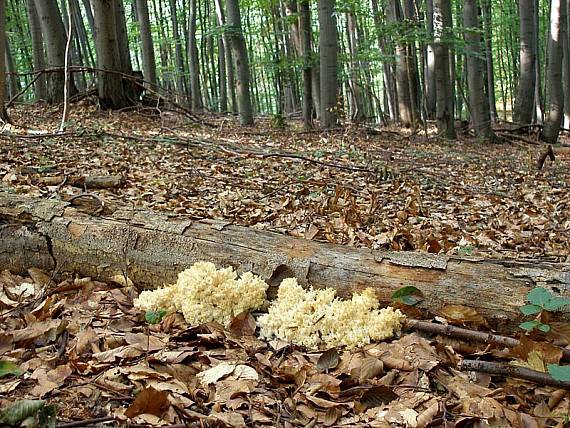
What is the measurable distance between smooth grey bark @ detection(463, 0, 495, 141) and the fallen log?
9.92 meters

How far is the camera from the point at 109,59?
12109 mm

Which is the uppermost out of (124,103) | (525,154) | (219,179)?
(124,103)

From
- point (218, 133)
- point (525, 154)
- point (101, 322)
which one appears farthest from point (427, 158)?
point (101, 322)

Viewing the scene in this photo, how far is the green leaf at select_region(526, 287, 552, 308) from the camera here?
8.60 ft

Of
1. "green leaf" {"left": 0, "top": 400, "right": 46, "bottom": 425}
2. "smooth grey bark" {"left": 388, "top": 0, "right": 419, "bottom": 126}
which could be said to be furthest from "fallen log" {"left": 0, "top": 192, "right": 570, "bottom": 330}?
"smooth grey bark" {"left": 388, "top": 0, "right": 419, "bottom": 126}

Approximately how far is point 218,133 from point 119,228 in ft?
27.4

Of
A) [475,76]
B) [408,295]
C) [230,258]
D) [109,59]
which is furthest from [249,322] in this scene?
[475,76]

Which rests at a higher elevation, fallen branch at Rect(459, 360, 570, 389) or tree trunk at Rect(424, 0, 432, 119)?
tree trunk at Rect(424, 0, 432, 119)

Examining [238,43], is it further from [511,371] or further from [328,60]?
[511,371]

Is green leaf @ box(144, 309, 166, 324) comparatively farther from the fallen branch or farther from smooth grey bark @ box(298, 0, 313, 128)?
smooth grey bark @ box(298, 0, 313, 128)

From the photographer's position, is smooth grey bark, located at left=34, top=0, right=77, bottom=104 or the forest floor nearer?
the forest floor

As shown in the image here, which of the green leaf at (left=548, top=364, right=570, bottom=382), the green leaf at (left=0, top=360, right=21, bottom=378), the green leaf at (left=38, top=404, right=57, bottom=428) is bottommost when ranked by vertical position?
the green leaf at (left=548, top=364, right=570, bottom=382)

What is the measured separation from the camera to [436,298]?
2.97 m

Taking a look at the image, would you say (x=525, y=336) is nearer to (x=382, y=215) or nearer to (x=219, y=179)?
(x=382, y=215)
